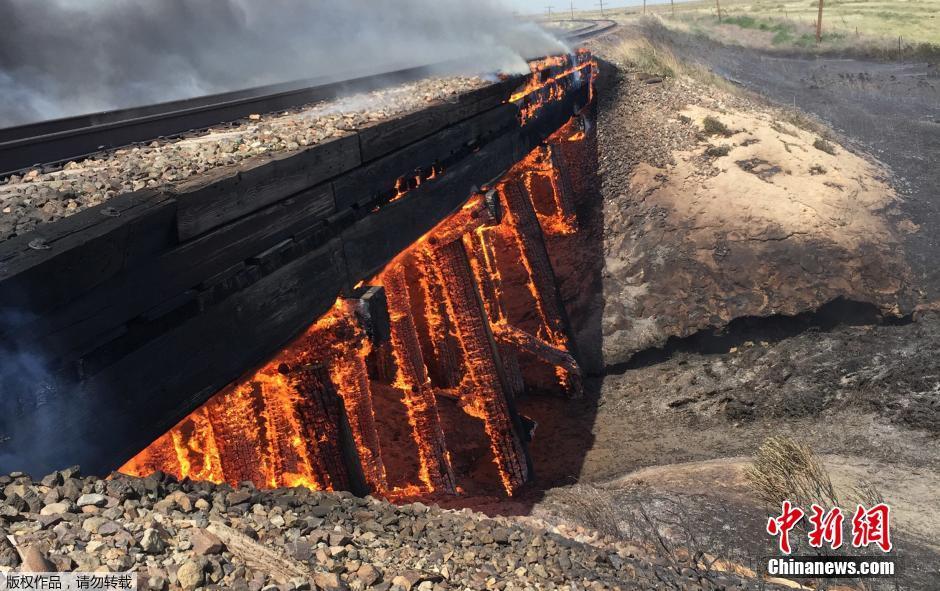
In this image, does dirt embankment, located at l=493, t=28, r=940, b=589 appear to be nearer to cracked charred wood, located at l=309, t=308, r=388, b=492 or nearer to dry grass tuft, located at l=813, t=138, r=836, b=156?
dry grass tuft, located at l=813, t=138, r=836, b=156

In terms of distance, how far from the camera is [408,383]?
7.81 metres

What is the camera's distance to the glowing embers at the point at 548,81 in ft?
34.3

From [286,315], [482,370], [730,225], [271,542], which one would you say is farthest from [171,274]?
[730,225]

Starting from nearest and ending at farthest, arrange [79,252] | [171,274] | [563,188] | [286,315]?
[79,252]
[171,274]
[286,315]
[563,188]

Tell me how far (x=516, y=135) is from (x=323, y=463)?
19.8 ft

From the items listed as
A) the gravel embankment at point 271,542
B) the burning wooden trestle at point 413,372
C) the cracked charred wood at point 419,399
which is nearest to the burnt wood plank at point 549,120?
the burning wooden trestle at point 413,372

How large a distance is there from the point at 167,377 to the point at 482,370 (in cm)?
537

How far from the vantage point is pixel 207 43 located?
22.0m

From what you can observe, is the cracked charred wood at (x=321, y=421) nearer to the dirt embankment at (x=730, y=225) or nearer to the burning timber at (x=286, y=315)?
the burning timber at (x=286, y=315)

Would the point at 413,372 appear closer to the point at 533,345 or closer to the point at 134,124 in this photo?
the point at 533,345

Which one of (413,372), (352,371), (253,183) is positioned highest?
(253,183)

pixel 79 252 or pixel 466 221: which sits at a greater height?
pixel 79 252

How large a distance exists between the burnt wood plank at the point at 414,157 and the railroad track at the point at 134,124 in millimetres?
1716

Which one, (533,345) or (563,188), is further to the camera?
(563,188)
